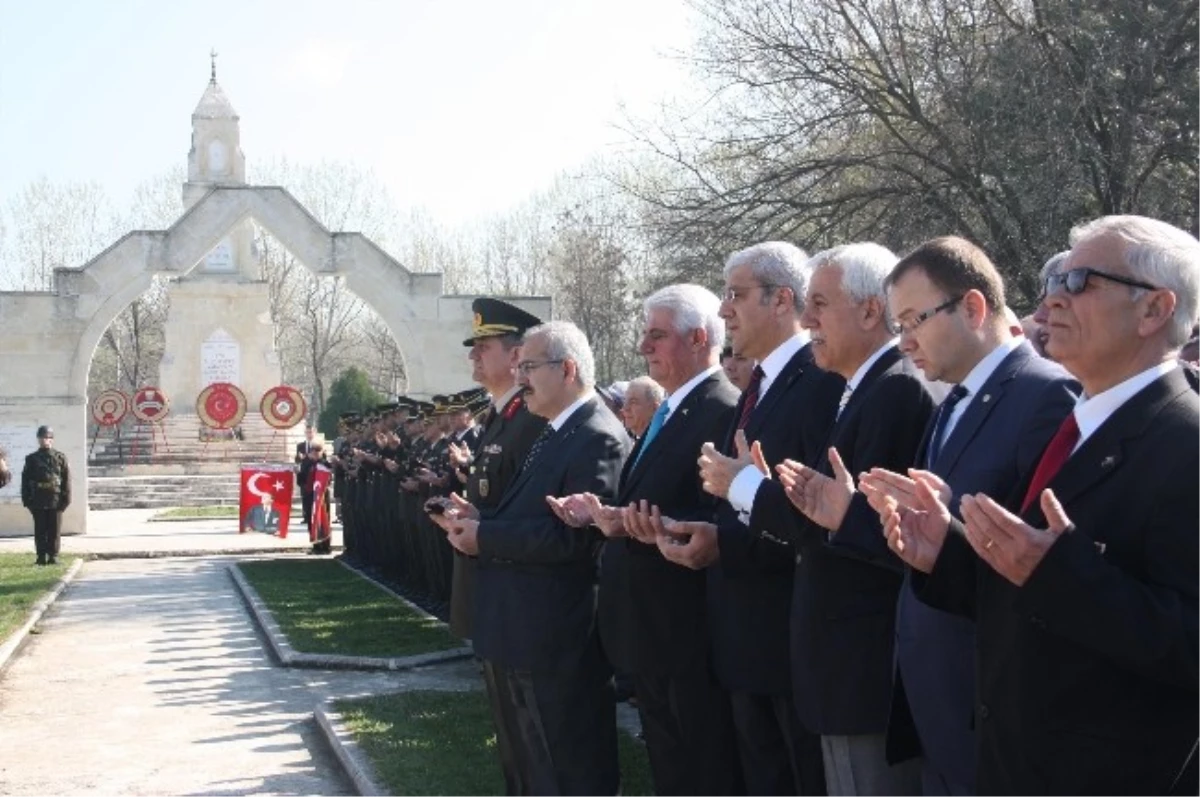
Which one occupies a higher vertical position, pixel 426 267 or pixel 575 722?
pixel 426 267

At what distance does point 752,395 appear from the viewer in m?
5.33

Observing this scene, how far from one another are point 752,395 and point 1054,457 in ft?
6.33

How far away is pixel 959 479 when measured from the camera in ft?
12.7

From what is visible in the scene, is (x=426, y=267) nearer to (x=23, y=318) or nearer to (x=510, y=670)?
(x=23, y=318)

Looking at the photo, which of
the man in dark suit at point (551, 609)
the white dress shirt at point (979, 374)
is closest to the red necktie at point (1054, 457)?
the white dress shirt at point (979, 374)

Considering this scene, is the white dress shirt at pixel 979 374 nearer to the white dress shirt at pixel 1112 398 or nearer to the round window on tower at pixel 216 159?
the white dress shirt at pixel 1112 398

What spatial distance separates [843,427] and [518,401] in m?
3.14

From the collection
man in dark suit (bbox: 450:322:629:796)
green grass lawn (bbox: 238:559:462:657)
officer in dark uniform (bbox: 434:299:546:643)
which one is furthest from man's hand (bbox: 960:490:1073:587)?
green grass lawn (bbox: 238:559:462:657)

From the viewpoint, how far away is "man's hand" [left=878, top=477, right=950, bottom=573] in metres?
3.52

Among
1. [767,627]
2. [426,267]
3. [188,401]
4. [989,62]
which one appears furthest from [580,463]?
[426,267]

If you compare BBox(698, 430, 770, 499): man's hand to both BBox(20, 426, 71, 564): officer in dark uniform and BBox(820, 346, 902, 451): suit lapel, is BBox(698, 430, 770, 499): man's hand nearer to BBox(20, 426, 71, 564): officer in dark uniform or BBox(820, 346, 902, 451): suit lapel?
BBox(820, 346, 902, 451): suit lapel

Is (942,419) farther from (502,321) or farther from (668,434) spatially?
(502,321)

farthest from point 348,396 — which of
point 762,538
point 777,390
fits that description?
point 762,538

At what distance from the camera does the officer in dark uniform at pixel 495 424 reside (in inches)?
292
